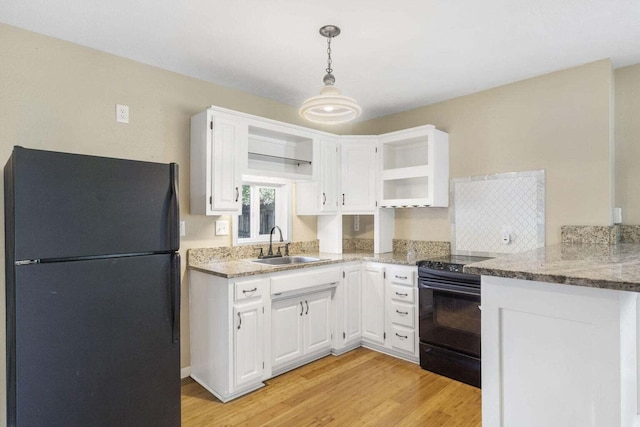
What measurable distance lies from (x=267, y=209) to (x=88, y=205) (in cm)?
192

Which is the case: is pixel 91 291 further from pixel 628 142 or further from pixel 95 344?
pixel 628 142

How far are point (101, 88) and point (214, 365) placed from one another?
85.1 inches

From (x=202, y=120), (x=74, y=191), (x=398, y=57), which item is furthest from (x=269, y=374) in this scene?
(x=398, y=57)

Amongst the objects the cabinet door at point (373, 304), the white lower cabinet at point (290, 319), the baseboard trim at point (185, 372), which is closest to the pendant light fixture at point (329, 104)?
the white lower cabinet at point (290, 319)

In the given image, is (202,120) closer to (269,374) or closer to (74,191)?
(74,191)

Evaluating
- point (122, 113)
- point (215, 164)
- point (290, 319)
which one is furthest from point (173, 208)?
point (290, 319)

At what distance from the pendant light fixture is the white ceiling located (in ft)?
0.24

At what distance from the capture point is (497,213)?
3.16m

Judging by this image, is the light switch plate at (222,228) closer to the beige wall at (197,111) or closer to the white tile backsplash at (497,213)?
the beige wall at (197,111)

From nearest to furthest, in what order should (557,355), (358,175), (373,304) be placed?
(557,355)
(373,304)
(358,175)

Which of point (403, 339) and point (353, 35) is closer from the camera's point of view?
point (353, 35)

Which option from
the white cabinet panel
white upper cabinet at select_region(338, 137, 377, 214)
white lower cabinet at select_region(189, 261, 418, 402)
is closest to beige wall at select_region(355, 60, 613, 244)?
white upper cabinet at select_region(338, 137, 377, 214)

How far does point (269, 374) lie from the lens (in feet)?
8.84

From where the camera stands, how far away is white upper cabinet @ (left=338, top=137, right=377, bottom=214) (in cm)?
371
